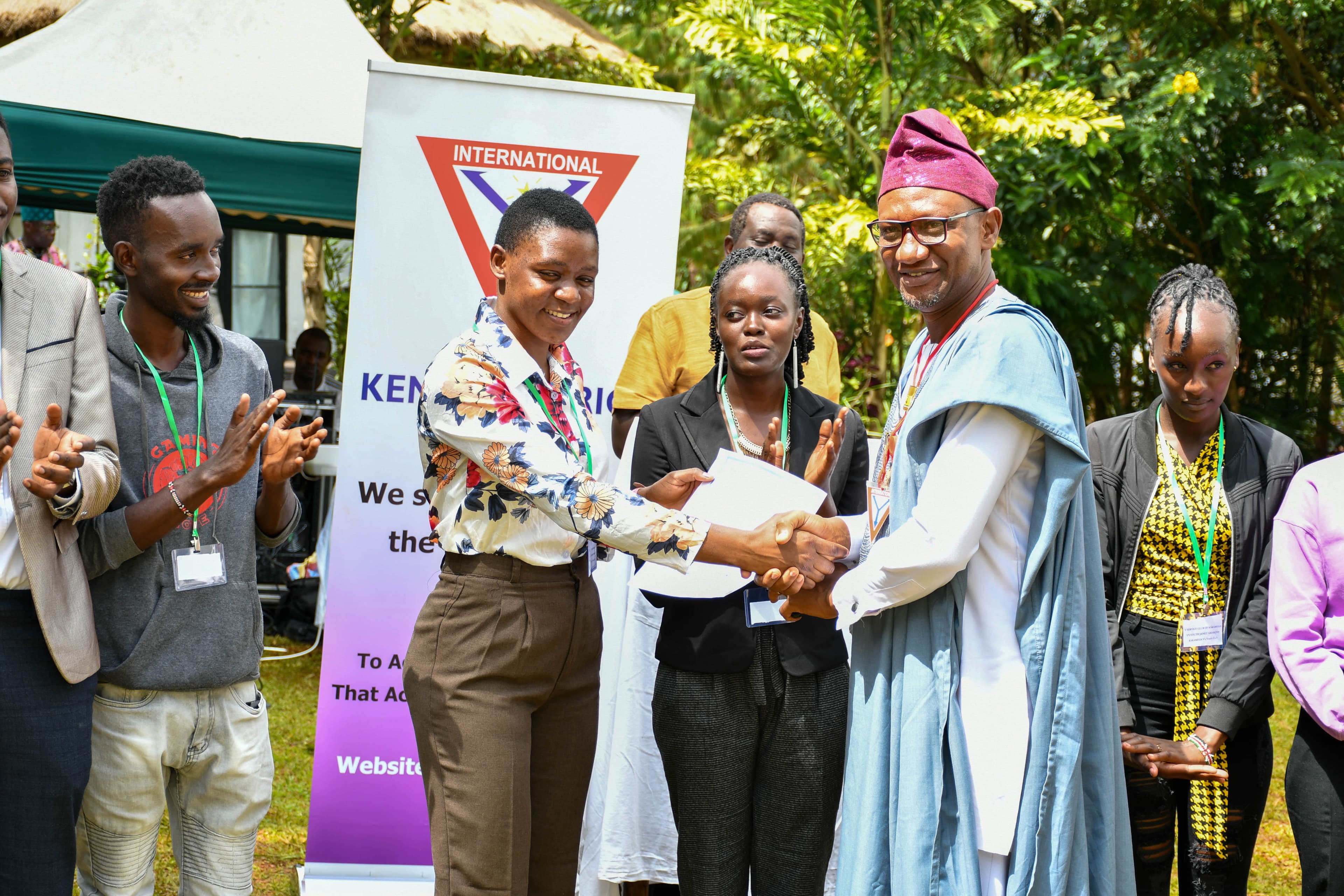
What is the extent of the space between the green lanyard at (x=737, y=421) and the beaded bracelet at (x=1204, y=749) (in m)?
1.29

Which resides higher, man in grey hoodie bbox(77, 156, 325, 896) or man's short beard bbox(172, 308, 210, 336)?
man's short beard bbox(172, 308, 210, 336)

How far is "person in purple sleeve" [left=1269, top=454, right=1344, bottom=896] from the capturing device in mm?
2830

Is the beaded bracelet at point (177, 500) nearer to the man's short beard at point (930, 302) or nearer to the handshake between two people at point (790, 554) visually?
the handshake between two people at point (790, 554)

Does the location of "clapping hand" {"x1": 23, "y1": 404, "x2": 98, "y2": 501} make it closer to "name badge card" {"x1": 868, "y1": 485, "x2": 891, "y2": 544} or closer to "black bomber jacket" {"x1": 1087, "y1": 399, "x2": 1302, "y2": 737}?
"name badge card" {"x1": 868, "y1": 485, "x2": 891, "y2": 544}

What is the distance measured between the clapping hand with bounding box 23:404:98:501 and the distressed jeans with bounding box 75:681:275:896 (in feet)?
1.88

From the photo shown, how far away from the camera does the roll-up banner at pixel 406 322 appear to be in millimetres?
3906

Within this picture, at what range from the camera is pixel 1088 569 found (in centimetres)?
236

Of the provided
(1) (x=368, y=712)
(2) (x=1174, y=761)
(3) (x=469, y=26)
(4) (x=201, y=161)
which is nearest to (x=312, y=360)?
(4) (x=201, y=161)

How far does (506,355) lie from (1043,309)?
7.75 meters

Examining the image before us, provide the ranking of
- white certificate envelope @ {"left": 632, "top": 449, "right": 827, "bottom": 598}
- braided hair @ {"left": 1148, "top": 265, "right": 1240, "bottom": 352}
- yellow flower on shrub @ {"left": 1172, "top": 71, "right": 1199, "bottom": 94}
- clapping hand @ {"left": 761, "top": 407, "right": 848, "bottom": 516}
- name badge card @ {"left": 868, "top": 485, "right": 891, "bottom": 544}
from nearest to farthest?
name badge card @ {"left": 868, "top": 485, "right": 891, "bottom": 544}
white certificate envelope @ {"left": 632, "top": 449, "right": 827, "bottom": 598}
clapping hand @ {"left": 761, "top": 407, "right": 848, "bottom": 516}
braided hair @ {"left": 1148, "top": 265, "right": 1240, "bottom": 352}
yellow flower on shrub @ {"left": 1172, "top": 71, "right": 1199, "bottom": 94}

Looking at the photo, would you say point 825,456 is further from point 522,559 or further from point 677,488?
point 522,559

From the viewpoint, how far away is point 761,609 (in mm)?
2795

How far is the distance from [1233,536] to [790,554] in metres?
1.31

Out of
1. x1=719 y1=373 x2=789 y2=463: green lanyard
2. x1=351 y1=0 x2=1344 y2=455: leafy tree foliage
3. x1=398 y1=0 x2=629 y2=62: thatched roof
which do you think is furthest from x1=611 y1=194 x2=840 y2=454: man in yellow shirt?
x1=398 y1=0 x2=629 y2=62: thatched roof
